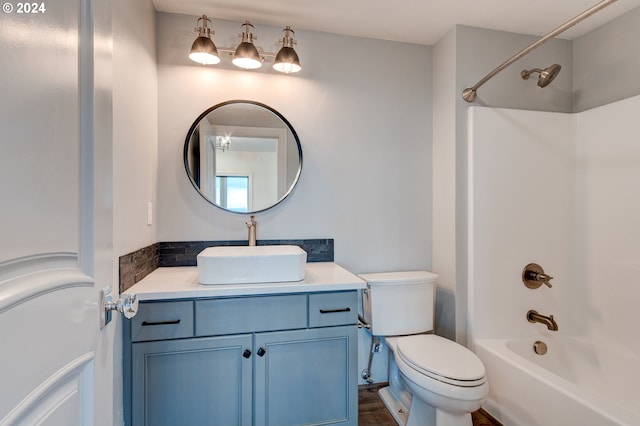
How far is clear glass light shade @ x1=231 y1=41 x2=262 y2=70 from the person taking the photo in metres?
1.74

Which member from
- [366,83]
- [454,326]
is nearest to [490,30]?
[366,83]

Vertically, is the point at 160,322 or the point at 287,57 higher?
the point at 287,57

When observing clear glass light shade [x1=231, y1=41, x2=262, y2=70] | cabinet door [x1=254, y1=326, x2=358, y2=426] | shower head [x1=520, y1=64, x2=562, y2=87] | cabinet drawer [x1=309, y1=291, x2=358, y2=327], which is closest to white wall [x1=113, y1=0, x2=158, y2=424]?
clear glass light shade [x1=231, y1=41, x2=262, y2=70]

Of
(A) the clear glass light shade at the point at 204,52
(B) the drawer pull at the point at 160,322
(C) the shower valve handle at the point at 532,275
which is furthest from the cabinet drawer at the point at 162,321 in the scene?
(C) the shower valve handle at the point at 532,275

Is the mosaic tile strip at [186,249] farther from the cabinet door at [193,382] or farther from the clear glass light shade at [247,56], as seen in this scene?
the clear glass light shade at [247,56]

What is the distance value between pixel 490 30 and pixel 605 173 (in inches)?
45.0

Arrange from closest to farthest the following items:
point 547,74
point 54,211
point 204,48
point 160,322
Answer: point 54,211, point 160,322, point 204,48, point 547,74

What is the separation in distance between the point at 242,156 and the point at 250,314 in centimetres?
97

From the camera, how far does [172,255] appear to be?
6.01 feet

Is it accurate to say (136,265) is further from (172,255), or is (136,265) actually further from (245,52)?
(245,52)

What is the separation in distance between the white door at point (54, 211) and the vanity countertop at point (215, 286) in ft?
1.88

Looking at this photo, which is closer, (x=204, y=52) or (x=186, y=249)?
(x=204, y=52)

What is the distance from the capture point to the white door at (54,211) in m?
0.44

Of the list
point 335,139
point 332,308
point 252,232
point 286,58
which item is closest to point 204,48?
point 286,58
